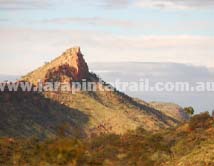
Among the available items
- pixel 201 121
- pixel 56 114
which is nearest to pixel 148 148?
pixel 201 121

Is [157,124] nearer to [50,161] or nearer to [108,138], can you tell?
[108,138]

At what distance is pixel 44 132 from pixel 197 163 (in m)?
97.4

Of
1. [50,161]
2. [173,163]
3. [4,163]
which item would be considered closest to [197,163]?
[173,163]

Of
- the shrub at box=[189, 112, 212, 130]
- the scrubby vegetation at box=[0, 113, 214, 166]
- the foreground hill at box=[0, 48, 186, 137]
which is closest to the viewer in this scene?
the scrubby vegetation at box=[0, 113, 214, 166]

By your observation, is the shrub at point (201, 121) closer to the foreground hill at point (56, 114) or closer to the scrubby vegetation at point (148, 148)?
the scrubby vegetation at point (148, 148)

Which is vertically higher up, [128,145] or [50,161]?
[50,161]

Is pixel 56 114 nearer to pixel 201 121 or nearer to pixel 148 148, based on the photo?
pixel 201 121

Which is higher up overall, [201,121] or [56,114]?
[201,121]

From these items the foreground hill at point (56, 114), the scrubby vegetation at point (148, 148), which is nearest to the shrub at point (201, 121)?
the scrubby vegetation at point (148, 148)

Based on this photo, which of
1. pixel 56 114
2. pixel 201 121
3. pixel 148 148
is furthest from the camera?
pixel 56 114

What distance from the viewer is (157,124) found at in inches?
7726

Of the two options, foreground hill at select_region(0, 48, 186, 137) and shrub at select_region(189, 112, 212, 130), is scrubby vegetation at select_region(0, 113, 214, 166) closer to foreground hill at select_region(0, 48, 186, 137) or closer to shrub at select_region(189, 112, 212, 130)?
shrub at select_region(189, 112, 212, 130)

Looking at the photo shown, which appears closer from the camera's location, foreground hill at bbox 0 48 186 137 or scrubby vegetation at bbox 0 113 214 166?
scrubby vegetation at bbox 0 113 214 166

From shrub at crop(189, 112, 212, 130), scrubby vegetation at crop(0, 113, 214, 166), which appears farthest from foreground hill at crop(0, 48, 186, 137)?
scrubby vegetation at crop(0, 113, 214, 166)
